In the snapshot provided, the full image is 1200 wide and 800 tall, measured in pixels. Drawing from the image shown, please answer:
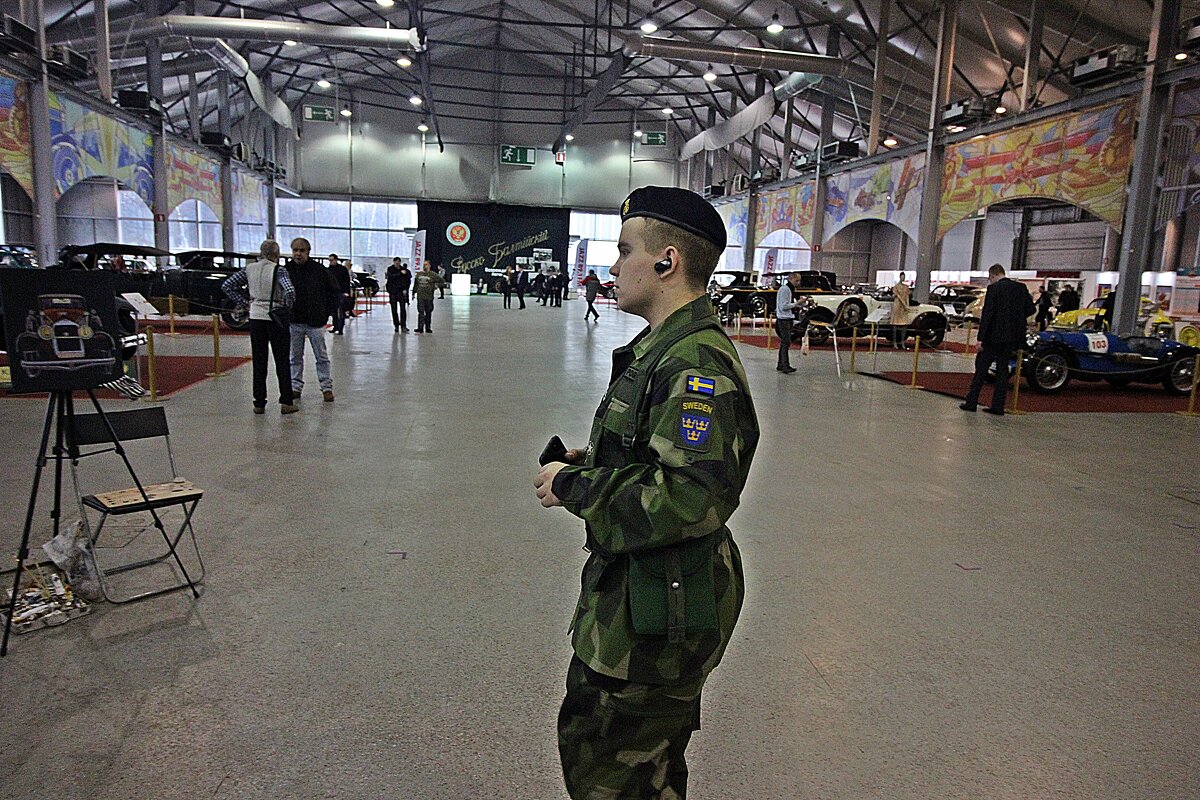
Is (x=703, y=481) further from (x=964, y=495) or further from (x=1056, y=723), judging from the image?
(x=964, y=495)

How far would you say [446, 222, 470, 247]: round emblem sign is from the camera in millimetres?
43188

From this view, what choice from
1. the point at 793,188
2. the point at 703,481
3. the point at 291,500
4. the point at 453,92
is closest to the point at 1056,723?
the point at 703,481

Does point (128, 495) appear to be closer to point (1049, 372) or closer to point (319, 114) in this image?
point (1049, 372)

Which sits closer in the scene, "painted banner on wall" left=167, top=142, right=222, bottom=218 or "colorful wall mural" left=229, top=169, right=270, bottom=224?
"painted banner on wall" left=167, top=142, right=222, bottom=218

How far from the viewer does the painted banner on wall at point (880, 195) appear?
21.4 m

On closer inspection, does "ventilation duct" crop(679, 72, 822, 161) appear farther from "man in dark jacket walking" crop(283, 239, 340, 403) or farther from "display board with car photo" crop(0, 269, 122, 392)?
"display board with car photo" crop(0, 269, 122, 392)

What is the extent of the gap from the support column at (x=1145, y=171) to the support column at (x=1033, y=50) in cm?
288

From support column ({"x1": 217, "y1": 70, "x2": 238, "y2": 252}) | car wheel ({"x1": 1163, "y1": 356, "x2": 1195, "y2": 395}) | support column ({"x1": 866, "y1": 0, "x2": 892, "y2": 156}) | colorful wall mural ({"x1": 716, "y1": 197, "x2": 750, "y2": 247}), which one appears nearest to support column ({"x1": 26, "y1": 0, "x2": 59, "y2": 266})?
support column ({"x1": 217, "y1": 70, "x2": 238, "y2": 252})

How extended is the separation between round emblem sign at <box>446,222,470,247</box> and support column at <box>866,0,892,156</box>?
83.8 ft

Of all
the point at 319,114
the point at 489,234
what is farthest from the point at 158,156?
the point at 489,234

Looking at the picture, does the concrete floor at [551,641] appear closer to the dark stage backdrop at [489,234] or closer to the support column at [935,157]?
the support column at [935,157]

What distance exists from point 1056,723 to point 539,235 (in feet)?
142

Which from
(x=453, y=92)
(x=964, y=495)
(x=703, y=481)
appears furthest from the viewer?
(x=453, y=92)

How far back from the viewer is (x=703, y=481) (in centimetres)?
140
